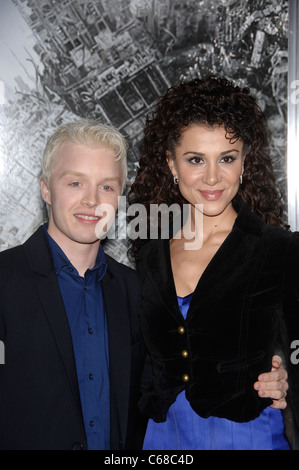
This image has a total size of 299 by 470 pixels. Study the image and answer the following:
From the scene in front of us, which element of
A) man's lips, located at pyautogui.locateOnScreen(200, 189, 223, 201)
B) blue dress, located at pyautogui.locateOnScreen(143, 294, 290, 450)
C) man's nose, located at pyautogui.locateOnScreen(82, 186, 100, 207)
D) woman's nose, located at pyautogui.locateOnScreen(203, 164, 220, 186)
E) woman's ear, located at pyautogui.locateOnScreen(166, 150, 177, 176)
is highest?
man's nose, located at pyautogui.locateOnScreen(82, 186, 100, 207)

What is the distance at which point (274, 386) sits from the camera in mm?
1532

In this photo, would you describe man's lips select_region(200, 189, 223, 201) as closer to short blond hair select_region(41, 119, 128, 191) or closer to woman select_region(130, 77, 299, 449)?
woman select_region(130, 77, 299, 449)

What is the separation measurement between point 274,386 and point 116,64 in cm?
160

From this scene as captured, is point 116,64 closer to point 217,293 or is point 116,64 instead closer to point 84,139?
point 84,139

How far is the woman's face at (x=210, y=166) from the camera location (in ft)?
5.28

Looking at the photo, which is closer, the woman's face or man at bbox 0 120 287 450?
man at bbox 0 120 287 450

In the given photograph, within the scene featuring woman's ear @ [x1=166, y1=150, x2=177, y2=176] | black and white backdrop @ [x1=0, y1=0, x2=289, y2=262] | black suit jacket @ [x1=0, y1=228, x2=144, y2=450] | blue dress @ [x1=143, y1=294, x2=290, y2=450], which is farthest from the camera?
black and white backdrop @ [x1=0, y1=0, x2=289, y2=262]

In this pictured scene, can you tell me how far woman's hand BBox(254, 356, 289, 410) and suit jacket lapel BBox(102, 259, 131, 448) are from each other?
1.33 ft

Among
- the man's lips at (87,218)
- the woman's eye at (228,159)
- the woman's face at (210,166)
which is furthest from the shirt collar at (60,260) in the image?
the woman's eye at (228,159)

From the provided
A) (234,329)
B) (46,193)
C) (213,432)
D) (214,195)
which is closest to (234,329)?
(234,329)

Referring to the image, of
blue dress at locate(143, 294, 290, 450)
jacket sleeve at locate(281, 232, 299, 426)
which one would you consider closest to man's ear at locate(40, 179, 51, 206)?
blue dress at locate(143, 294, 290, 450)

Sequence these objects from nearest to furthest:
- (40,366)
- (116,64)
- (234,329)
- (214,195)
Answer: (40,366) < (234,329) < (214,195) < (116,64)

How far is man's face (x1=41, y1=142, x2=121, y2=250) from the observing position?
1.58m

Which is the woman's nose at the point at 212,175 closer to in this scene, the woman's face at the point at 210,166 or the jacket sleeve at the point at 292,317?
the woman's face at the point at 210,166
